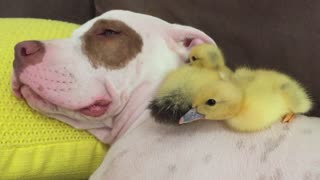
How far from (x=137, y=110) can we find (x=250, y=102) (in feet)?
0.95

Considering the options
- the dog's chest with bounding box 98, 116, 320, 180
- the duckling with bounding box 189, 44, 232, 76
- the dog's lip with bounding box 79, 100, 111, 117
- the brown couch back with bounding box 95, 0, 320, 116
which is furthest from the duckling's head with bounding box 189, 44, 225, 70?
the brown couch back with bounding box 95, 0, 320, 116

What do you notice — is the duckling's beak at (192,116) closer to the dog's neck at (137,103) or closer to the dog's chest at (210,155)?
the dog's chest at (210,155)

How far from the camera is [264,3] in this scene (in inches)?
55.2

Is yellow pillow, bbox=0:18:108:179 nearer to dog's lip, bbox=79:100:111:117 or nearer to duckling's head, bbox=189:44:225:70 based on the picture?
dog's lip, bbox=79:100:111:117

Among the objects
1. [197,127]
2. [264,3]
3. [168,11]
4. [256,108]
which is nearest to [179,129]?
[197,127]

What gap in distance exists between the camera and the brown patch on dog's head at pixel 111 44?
3.96 feet

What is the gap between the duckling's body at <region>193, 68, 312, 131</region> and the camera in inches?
39.0

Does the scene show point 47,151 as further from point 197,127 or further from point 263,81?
point 263,81

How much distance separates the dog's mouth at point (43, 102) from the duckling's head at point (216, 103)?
0.78 ft

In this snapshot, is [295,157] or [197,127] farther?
[197,127]

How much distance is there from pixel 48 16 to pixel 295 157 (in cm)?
111

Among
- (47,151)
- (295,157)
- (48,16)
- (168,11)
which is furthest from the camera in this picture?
(48,16)

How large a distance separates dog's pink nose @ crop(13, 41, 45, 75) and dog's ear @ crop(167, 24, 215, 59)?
0.28 metres

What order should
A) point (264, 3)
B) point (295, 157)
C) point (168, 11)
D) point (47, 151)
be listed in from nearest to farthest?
1. point (295, 157)
2. point (47, 151)
3. point (264, 3)
4. point (168, 11)
